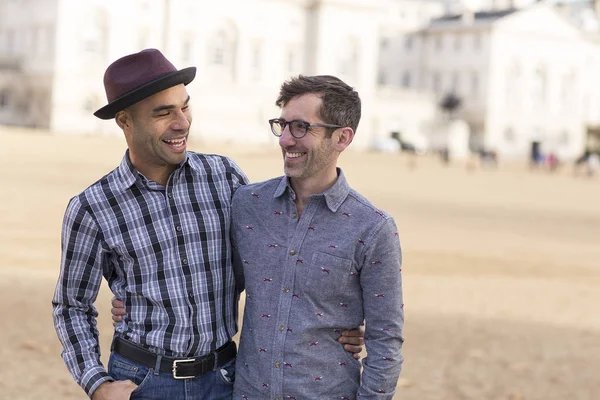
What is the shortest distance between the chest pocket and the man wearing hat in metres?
0.40

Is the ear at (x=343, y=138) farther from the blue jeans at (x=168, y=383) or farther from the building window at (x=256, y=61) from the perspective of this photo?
the building window at (x=256, y=61)

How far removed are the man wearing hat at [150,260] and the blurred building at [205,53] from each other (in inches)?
1914

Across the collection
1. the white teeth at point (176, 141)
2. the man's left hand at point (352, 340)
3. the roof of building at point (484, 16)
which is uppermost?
the roof of building at point (484, 16)

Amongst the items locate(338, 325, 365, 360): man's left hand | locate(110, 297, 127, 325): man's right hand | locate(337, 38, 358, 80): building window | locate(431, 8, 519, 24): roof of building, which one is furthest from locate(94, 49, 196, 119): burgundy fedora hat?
→ locate(431, 8, 519, 24): roof of building

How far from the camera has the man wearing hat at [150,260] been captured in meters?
3.47

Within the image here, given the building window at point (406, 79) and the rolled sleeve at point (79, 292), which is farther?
the building window at point (406, 79)

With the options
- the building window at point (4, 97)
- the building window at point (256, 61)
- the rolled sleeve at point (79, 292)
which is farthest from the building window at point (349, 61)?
the rolled sleeve at point (79, 292)

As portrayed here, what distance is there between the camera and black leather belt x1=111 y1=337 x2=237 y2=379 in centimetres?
348

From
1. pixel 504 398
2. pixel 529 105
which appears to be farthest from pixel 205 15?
pixel 504 398

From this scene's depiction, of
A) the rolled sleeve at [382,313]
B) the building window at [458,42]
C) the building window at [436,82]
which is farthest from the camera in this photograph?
the building window at [436,82]

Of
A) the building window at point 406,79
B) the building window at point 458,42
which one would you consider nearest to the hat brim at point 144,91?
the building window at point 458,42

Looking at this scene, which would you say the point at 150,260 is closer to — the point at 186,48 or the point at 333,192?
the point at 333,192

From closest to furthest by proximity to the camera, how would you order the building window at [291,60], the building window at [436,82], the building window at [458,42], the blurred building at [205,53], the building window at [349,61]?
1. the blurred building at [205,53]
2. the building window at [291,60]
3. the building window at [349,61]
4. the building window at [458,42]
5. the building window at [436,82]

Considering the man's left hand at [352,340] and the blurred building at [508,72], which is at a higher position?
the blurred building at [508,72]
